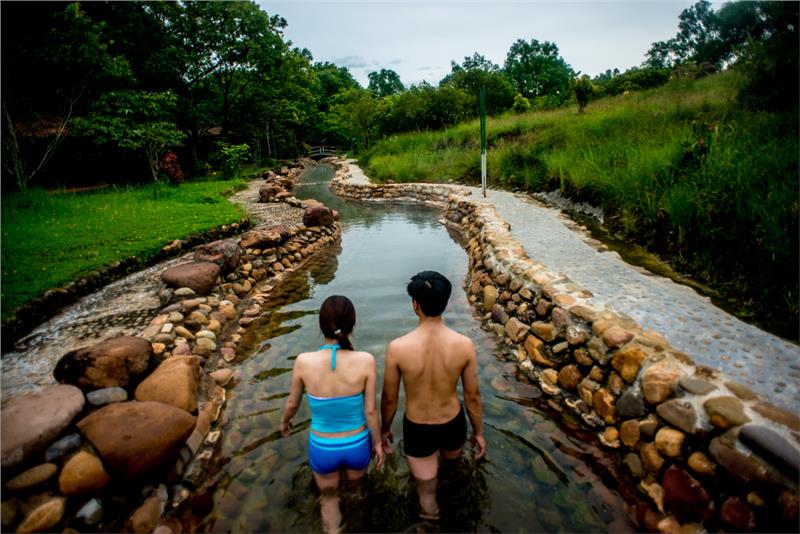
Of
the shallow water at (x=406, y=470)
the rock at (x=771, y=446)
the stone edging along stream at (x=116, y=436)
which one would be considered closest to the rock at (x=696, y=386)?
the rock at (x=771, y=446)

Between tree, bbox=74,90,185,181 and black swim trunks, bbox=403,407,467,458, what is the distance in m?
14.5

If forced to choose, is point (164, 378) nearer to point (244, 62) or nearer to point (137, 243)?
point (137, 243)

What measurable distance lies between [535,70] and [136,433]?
66466 millimetres

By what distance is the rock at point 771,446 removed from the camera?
1.84m

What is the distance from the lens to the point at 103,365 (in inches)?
119

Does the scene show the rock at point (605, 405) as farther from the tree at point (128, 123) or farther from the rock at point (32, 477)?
the tree at point (128, 123)

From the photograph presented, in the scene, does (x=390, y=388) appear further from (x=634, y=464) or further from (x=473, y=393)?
(x=634, y=464)

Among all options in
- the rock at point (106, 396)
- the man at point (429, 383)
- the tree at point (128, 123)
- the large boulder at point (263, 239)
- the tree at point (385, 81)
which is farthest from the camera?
the tree at point (385, 81)

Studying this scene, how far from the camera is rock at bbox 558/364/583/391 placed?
133 inches

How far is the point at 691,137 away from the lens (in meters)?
7.00

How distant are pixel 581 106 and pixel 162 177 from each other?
55.3 feet

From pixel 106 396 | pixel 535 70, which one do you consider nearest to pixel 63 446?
pixel 106 396

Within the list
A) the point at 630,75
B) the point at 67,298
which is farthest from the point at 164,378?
the point at 630,75

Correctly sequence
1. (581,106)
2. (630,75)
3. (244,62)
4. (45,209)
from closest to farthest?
1. (45,209)
2. (581,106)
3. (244,62)
4. (630,75)
